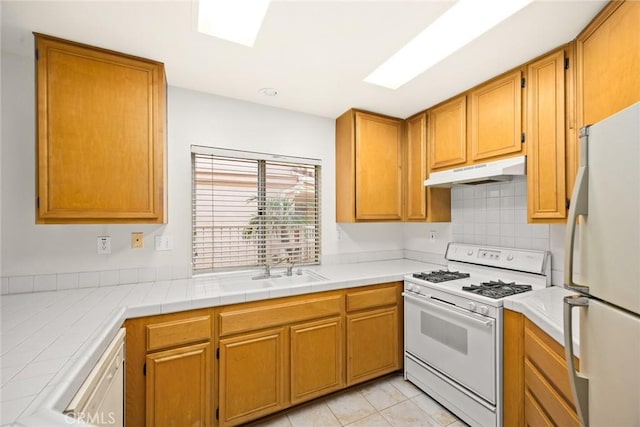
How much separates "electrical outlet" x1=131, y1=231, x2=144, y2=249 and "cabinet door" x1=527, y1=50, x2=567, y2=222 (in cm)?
265

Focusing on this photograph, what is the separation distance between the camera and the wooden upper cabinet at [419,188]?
2602mm

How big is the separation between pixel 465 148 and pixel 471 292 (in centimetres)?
112

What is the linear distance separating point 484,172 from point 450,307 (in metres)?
0.97

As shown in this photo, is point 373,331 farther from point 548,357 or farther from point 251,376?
point 548,357

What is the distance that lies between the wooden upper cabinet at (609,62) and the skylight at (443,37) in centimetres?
37

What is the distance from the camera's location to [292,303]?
1.93 meters

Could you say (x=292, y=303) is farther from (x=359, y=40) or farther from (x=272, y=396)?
(x=359, y=40)

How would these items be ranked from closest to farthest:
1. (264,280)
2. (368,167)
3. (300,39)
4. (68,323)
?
(68,323), (300,39), (264,280), (368,167)

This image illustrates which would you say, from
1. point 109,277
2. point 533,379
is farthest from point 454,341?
point 109,277

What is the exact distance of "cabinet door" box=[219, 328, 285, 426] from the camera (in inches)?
68.2

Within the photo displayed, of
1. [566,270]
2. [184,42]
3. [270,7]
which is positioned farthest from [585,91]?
[184,42]

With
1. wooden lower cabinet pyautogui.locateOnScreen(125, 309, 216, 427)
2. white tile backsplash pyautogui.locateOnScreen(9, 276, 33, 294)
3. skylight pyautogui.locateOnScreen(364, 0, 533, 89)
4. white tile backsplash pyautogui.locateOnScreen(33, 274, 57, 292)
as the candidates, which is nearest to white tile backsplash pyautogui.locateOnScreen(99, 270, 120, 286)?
white tile backsplash pyautogui.locateOnScreen(33, 274, 57, 292)

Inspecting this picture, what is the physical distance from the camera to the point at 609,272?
0.75 meters

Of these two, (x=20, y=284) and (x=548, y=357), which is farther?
(x=20, y=284)
